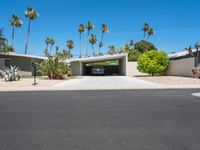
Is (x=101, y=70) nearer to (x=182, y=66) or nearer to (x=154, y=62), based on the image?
(x=154, y=62)

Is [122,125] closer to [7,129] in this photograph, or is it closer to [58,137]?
[58,137]

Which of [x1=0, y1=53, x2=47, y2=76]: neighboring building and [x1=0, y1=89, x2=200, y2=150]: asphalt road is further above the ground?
[x1=0, y1=53, x2=47, y2=76]: neighboring building

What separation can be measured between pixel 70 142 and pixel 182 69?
1247 inches

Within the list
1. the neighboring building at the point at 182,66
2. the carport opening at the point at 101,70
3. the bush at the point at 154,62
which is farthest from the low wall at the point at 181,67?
the carport opening at the point at 101,70

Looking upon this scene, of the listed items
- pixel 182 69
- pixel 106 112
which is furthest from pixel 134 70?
pixel 106 112

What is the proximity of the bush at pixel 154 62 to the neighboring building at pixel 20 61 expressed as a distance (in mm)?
14647

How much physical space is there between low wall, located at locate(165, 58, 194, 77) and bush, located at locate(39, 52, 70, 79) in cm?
1377

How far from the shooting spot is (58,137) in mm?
6160

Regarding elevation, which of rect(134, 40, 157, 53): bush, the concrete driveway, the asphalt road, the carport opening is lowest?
the asphalt road

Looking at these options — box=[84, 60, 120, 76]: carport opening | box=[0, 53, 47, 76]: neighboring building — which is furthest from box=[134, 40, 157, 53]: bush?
box=[0, 53, 47, 76]: neighboring building

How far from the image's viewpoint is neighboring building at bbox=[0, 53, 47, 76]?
40344mm

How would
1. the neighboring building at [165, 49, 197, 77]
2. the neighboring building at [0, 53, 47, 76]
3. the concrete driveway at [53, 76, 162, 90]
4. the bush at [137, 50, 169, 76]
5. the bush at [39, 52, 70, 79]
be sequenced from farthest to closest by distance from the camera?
the neighboring building at [0, 53, 47, 76] → the bush at [137, 50, 169, 76] → the neighboring building at [165, 49, 197, 77] → the bush at [39, 52, 70, 79] → the concrete driveway at [53, 76, 162, 90]

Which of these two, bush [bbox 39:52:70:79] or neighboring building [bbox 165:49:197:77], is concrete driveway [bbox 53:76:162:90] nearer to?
bush [bbox 39:52:70:79]

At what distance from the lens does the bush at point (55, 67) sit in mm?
32812
